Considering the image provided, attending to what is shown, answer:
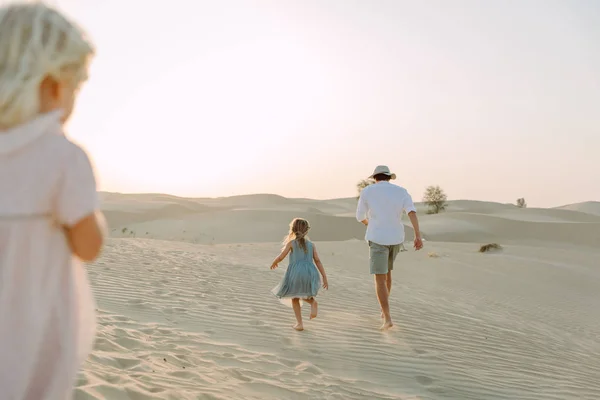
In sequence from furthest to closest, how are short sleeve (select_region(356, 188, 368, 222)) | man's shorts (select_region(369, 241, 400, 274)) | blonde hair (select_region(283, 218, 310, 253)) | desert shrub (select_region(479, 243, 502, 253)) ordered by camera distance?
desert shrub (select_region(479, 243, 502, 253))
short sleeve (select_region(356, 188, 368, 222))
man's shorts (select_region(369, 241, 400, 274))
blonde hair (select_region(283, 218, 310, 253))

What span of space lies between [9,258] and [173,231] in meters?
32.7

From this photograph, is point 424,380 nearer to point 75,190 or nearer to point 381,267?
point 381,267

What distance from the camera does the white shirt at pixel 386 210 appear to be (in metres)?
6.94

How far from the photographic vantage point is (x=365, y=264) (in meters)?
16.0

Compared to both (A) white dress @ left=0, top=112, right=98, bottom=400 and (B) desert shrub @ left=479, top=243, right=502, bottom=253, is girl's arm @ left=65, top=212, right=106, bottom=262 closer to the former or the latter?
(A) white dress @ left=0, top=112, right=98, bottom=400

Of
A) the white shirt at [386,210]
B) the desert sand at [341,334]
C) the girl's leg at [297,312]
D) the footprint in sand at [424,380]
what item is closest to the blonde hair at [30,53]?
the desert sand at [341,334]

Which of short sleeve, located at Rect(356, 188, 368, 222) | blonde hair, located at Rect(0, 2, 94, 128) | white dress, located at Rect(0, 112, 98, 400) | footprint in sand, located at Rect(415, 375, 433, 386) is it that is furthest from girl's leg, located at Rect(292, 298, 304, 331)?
blonde hair, located at Rect(0, 2, 94, 128)

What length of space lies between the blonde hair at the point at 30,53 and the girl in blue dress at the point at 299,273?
16.3ft

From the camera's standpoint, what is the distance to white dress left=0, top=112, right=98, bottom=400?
63.8 inches

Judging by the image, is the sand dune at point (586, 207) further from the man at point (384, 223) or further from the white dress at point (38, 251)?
the white dress at point (38, 251)

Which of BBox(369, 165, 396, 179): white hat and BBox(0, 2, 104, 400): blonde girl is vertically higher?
BBox(369, 165, 396, 179): white hat

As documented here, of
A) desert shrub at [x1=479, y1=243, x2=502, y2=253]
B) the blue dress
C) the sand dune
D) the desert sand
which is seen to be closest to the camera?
the desert sand

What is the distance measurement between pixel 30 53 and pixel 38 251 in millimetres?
573

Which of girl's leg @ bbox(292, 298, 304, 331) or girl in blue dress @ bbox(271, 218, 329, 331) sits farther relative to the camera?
girl's leg @ bbox(292, 298, 304, 331)
